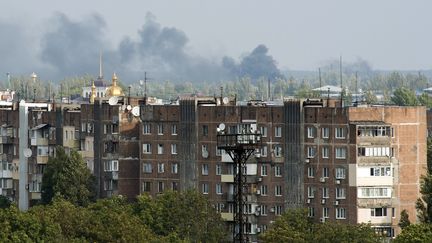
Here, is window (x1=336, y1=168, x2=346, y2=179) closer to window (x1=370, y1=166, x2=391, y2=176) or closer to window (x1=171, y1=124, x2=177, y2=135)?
window (x1=370, y1=166, x2=391, y2=176)

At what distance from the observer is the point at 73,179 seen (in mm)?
110688

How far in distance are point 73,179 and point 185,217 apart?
580 inches

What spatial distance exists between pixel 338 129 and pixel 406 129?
3.10m

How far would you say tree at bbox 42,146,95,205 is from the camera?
362 feet

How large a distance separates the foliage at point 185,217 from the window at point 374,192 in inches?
256

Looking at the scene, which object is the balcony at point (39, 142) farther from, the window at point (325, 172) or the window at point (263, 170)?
the window at point (325, 172)

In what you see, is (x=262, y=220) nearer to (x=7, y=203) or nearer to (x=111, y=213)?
(x=111, y=213)

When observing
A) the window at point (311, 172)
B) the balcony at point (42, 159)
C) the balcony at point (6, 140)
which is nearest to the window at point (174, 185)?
the window at point (311, 172)

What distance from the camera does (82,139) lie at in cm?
11381

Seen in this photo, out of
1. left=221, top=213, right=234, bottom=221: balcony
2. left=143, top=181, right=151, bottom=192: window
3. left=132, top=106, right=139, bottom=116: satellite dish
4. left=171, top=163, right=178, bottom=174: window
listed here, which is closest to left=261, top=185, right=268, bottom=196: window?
left=221, top=213, right=234, bottom=221: balcony

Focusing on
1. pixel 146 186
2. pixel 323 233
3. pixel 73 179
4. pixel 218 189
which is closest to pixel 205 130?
pixel 218 189

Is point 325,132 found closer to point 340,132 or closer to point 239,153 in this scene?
point 340,132

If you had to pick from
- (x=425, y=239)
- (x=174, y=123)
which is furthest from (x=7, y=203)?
(x=425, y=239)

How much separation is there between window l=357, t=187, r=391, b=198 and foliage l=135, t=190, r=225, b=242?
21.3 ft
